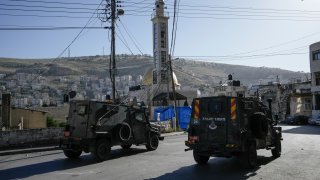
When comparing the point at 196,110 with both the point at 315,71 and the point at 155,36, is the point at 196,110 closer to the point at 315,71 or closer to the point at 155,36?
the point at 315,71

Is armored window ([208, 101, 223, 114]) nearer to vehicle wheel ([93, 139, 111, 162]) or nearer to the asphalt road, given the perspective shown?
the asphalt road

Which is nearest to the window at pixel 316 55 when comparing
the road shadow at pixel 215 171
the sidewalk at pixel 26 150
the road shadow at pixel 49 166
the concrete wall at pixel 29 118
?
the concrete wall at pixel 29 118

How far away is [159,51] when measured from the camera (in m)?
84.3

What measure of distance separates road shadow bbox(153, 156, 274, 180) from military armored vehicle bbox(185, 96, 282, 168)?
42cm

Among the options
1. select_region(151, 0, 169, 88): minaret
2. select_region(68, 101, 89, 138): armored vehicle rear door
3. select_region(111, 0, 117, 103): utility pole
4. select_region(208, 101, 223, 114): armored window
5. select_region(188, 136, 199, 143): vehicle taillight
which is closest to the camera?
select_region(208, 101, 223, 114): armored window

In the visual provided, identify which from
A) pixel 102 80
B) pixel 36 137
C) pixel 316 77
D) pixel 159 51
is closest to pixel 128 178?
pixel 36 137

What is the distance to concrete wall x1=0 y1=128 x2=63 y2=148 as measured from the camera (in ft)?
69.5

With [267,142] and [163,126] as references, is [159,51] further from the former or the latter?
[267,142]

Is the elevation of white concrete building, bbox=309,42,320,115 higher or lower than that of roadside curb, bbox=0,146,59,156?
higher

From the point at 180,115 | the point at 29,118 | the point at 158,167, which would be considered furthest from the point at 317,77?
the point at 158,167

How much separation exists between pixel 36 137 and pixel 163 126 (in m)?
13.0

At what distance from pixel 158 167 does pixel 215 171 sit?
2.01m

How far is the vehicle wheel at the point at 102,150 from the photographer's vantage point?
625 inches

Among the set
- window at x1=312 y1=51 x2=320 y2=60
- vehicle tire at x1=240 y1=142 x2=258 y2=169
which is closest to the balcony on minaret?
window at x1=312 y1=51 x2=320 y2=60
